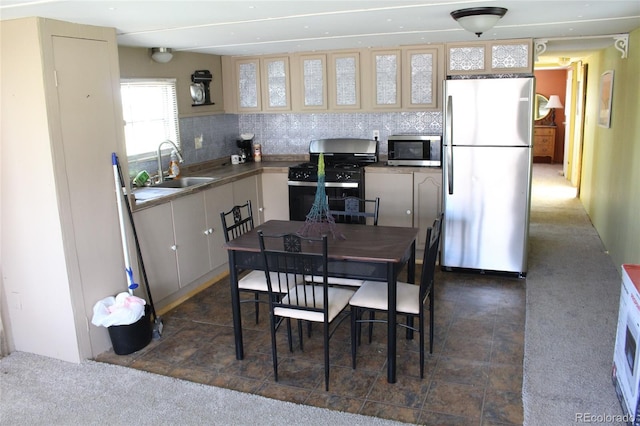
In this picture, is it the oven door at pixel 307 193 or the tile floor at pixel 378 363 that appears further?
the oven door at pixel 307 193

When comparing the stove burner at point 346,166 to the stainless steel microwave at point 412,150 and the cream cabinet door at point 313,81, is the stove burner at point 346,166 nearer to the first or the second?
the stainless steel microwave at point 412,150

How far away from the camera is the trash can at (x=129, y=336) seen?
11.3ft

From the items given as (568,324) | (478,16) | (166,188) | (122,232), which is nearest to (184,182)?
(166,188)

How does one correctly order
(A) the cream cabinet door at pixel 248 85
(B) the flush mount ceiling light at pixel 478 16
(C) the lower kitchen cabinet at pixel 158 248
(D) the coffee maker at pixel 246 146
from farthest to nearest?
(D) the coffee maker at pixel 246 146 → (A) the cream cabinet door at pixel 248 85 → (C) the lower kitchen cabinet at pixel 158 248 → (B) the flush mount ceiling light at pixel 478 16

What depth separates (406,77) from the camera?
5.20 meters

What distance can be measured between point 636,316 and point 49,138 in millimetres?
3149

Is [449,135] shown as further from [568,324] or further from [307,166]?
[568,324]

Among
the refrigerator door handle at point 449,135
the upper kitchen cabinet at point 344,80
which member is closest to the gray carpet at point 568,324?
the refrigerator door handle at point 449,135

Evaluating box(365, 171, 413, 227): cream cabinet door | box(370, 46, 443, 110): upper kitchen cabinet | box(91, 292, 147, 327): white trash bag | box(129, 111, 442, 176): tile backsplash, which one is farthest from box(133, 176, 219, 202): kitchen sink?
box(370, 46, 443, 110): upper kitchen cabinet

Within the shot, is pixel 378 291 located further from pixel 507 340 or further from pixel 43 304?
pixel 43 304

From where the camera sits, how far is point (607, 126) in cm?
581

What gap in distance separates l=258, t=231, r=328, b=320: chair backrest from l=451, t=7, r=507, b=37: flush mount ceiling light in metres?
1.57

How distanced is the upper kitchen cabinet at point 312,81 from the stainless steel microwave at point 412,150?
85cm
